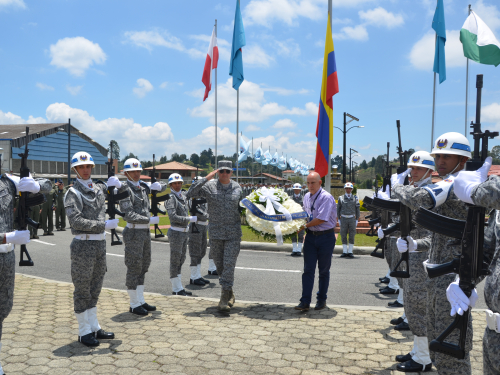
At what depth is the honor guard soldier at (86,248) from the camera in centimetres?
499

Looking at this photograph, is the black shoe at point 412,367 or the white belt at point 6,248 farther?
the black shoe at point 412,367

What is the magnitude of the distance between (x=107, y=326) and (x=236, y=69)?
11683 mm

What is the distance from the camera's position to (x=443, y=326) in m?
3.13

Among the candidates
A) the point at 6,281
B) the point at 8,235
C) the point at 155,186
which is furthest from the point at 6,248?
the point at 155,186

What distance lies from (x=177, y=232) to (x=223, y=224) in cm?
157

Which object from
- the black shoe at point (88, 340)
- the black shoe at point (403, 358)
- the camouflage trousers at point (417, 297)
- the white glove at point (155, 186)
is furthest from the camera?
the white glove at point (155, 186)

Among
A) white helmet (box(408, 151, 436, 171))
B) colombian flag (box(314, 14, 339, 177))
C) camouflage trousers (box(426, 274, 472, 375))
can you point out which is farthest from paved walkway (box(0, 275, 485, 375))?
colombian flag (box(314, 14, 339, 177))

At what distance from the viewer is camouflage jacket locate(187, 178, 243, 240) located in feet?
21.2

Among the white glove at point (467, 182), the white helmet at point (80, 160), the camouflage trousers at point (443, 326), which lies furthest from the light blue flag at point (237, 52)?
the white glove at point (467, 182)

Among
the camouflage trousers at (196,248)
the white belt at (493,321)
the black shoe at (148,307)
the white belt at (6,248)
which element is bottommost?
the black shoe at (148,307)

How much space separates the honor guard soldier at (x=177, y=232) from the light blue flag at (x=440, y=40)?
468 inches

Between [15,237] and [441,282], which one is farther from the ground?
[15,237]

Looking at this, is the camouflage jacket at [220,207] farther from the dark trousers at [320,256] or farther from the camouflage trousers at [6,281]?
the camouflage trousers at [6,281]

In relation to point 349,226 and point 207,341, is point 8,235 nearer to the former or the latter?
point 207,341
